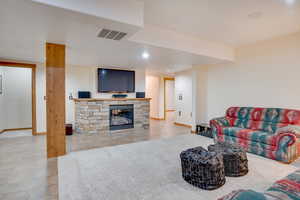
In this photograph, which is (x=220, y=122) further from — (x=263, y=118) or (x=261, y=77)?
(x=261, y=77)

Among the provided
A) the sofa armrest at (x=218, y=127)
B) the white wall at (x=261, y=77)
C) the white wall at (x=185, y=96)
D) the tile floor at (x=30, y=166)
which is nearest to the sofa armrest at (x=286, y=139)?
the white wall at (x=261, y=77)

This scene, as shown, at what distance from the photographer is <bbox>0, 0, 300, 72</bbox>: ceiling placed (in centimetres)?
202

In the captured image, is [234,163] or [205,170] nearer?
[205,170]

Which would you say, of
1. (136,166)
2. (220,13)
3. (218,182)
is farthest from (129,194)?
(220,13)

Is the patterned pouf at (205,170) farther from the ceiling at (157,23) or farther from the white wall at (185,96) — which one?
the white wall at (185,96)

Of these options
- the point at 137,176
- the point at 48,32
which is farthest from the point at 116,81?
the point at 137,176

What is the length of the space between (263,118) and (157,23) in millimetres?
3051

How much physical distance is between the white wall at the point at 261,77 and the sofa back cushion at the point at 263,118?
27cm

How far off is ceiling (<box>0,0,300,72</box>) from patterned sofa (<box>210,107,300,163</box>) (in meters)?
1.71

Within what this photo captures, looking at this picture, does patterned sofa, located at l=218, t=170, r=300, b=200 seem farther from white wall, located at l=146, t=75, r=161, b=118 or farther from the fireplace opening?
white wall, located at l=146, t=75, r=161, b=118

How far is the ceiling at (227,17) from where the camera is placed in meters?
2.22

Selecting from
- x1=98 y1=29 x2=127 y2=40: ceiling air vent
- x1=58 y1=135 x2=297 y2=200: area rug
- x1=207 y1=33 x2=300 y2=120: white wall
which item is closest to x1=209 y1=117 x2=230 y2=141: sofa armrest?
x1=58 y1=135 x2=297 y2=200: area rug

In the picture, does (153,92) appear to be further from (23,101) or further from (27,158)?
(27,158)

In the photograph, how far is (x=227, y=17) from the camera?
8.52 feet
